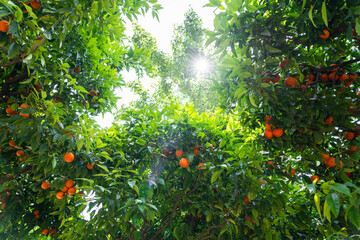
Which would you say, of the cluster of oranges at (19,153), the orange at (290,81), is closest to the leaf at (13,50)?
the cluster of oranges at (19,153)

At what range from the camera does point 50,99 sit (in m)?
2.11

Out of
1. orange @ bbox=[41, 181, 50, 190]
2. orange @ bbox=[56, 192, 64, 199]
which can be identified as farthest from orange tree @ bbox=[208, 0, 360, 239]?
orange @ bbox=[41, 181, 50, 190]

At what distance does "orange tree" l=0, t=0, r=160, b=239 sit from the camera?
151 centimetres

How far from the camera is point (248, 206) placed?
1922 mm

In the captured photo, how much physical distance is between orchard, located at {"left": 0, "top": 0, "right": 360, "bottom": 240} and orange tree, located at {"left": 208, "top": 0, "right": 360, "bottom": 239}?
10mm

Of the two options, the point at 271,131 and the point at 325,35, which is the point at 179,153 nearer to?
the point at 271,131

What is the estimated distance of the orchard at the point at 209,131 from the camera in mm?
1460

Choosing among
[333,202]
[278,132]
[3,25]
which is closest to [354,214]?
[333,202]

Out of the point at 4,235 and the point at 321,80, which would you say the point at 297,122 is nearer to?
the point at 321,80

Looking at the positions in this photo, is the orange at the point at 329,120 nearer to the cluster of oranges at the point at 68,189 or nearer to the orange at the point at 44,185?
the cluster of oranges at the point at 68,189

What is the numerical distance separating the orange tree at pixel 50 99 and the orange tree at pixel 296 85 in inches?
38.2

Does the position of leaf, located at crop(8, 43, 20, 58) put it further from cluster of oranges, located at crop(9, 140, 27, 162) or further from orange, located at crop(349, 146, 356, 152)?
orange, located at crop(349, 146, 356, 152)

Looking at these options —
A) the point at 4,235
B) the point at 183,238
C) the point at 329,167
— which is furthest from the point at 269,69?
the point at 4,235

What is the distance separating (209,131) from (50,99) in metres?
1.62
